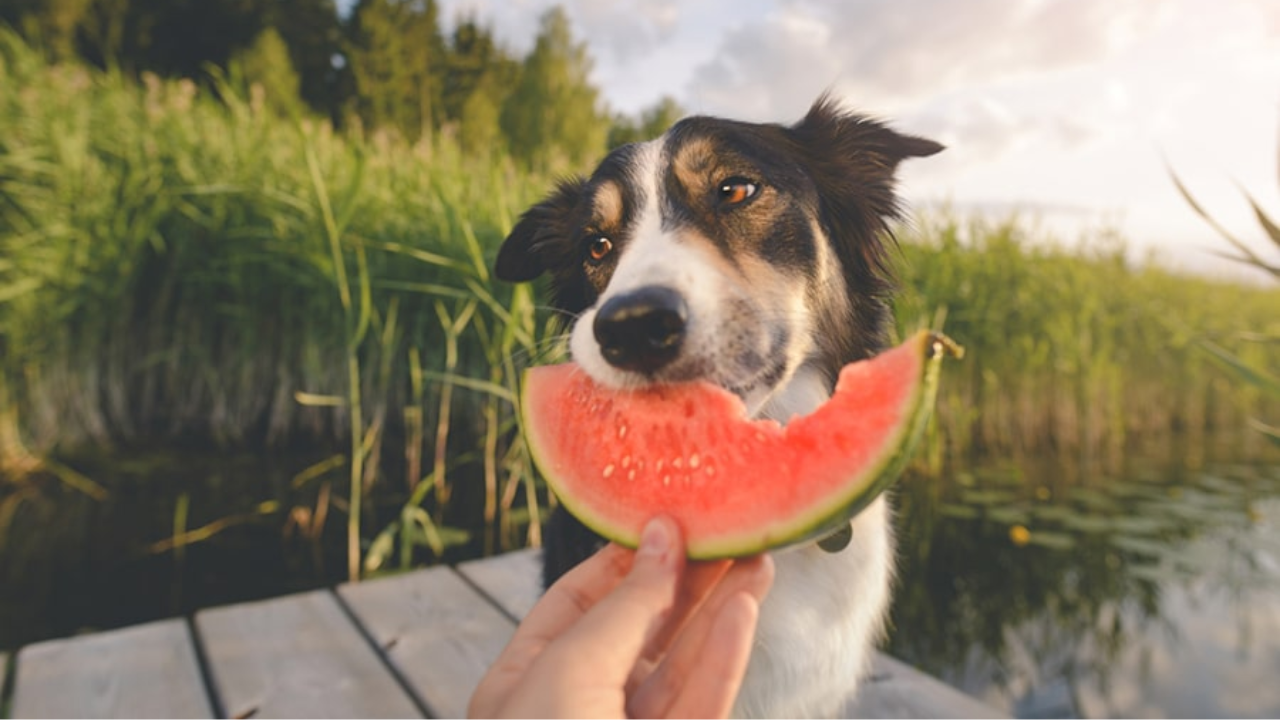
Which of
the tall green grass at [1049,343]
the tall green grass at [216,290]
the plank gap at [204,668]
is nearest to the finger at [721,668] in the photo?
the plank gap at [204,668]

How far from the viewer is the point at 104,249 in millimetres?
4844

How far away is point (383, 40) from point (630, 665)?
99.9 ft

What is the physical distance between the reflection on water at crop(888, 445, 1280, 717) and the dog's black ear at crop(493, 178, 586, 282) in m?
2.56

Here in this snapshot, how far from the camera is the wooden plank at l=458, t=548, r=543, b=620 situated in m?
2.68

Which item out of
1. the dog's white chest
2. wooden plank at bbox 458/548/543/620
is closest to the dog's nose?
the dog's white chest

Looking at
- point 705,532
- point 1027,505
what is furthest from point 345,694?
point 1027,505

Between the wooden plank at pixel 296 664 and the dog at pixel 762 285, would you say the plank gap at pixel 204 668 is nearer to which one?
the wooden plank at pixel 296 664

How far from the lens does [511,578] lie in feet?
9.56

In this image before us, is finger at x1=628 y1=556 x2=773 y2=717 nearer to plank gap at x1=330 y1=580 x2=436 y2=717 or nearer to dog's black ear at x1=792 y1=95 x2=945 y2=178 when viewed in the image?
plank gap at x1=330 y1=580 x2=436 y2=717

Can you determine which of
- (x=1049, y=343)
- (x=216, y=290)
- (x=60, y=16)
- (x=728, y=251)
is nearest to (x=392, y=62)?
(x=60, y=16)

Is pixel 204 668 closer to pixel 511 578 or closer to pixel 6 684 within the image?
pixel 6 684

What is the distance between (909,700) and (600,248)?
1.57 m

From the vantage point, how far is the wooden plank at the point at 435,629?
2118mm

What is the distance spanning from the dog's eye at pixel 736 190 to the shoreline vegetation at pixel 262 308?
2134 mm
